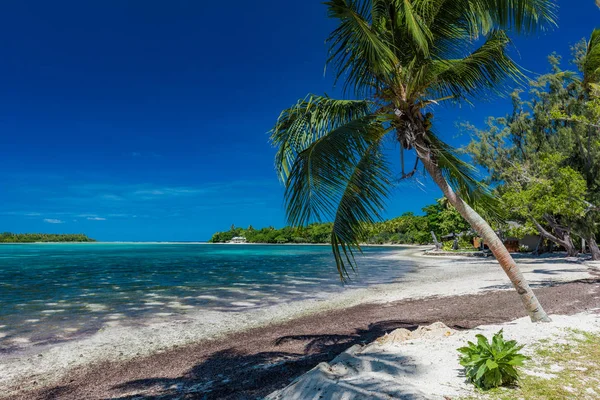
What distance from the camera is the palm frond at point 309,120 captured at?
585 centimetres

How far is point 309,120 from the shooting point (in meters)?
5.99

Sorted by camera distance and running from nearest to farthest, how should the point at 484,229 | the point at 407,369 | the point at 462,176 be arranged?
the point at 407,369
the point at 484,229
the point at 462,176

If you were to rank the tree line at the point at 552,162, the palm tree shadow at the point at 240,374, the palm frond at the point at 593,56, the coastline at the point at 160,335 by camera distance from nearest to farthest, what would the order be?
the palm tree shadow at the point at 240,374
the coastline at the point at 160,335
the palm frond at the point at 593,56
the tree line at the point at 552,162

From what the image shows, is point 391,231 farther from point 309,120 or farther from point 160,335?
point 309,120

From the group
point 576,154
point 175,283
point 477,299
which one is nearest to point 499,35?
point 477,299

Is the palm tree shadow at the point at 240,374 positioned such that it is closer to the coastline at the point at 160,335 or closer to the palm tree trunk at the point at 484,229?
the coastline at the point at 160,335

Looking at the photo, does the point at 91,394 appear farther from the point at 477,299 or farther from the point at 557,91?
the point at 557,91

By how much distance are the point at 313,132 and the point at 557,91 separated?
23352mm

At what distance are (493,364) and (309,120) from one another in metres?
4.18

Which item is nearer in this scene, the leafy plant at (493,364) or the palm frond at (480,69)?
the leafy plant at (493,364)

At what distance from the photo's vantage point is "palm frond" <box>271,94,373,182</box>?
5.85 meters

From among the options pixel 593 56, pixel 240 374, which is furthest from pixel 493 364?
pixel 593 56

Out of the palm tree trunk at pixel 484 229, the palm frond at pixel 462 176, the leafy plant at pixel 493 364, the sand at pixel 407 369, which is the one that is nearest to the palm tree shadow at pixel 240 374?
the sand at pixel 407 369

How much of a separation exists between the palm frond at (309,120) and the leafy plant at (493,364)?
3.62 meters
